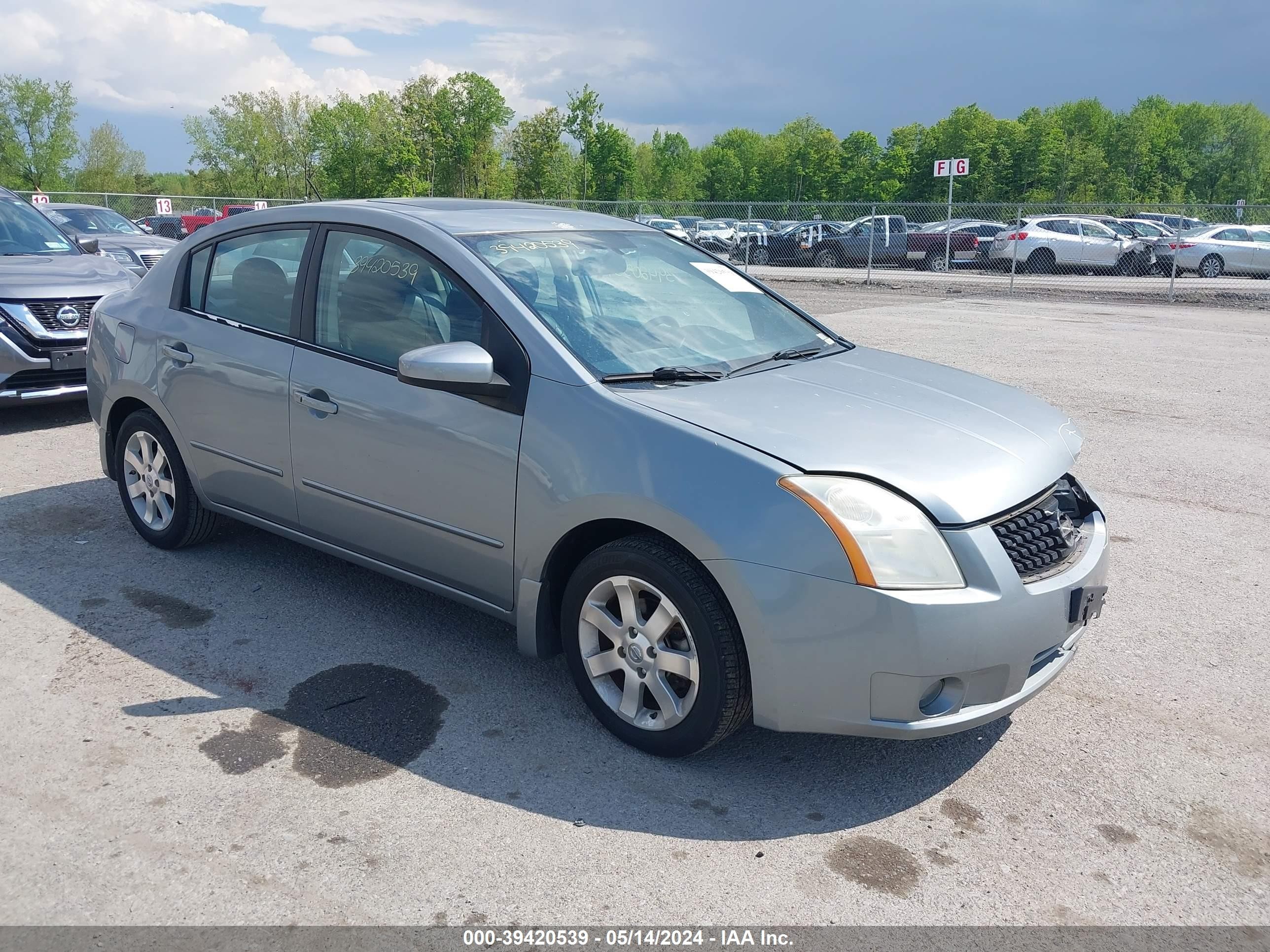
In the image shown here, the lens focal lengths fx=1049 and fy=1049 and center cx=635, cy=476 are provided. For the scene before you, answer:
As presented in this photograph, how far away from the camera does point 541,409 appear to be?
3492 millimetres

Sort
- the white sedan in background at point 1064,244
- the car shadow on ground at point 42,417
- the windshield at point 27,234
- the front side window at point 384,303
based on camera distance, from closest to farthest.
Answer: the front side window at point 384,303 → the car shadow on ground at point 42,417 → the windshield at point 27,234 → the white sedan in background at point 1064,244

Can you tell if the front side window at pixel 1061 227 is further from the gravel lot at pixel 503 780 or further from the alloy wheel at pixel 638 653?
the alloy wheel at pixel 638 653

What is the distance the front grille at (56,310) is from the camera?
773 cm

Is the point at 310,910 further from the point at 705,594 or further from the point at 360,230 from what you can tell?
the point at 360,230

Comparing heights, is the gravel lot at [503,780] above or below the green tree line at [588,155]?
below

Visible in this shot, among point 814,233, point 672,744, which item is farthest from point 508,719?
point 814,233

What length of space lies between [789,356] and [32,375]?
242 inches

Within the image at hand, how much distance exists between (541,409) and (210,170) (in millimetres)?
88546

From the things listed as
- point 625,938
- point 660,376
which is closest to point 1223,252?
point 660,376

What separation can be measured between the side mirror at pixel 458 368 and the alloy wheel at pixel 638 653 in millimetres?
783

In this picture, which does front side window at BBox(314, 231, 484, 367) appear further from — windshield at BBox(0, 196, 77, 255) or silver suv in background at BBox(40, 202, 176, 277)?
silver suv in background at BBox(40, 202, 176, 277)

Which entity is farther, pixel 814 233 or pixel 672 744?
pixel 814 233

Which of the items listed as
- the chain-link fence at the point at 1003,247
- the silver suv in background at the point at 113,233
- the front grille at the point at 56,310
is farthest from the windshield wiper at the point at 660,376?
the chain-link fence at the point at 1003,247

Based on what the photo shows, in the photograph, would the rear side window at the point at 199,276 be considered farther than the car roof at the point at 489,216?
Yes
